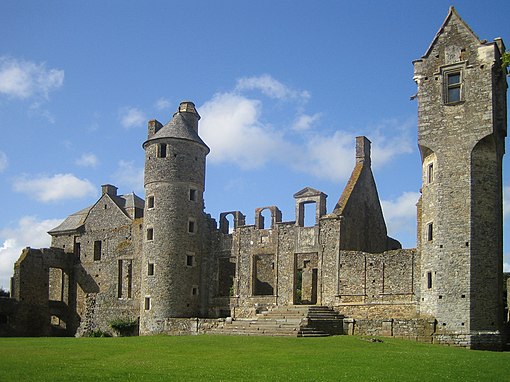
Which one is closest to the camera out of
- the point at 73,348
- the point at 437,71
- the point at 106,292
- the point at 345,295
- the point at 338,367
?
the point at 338,367

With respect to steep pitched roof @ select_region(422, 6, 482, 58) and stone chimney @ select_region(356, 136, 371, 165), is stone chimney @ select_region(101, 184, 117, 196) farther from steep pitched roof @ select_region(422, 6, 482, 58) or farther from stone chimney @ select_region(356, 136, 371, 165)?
steep pitched roof @ select_region(422, 6, 482, 58)

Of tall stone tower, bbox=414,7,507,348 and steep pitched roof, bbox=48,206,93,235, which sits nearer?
tall stone tower, bbox=414,7,507,348

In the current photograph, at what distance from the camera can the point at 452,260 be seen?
114 ft

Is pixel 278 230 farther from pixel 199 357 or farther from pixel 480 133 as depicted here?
pixel 199 357

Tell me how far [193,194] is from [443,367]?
2681cm

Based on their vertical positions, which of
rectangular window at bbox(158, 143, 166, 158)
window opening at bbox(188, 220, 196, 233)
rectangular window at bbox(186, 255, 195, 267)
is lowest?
rectangular window at bbox(186, 255, 195, 267)

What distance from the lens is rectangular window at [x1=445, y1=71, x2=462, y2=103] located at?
36.6 meters

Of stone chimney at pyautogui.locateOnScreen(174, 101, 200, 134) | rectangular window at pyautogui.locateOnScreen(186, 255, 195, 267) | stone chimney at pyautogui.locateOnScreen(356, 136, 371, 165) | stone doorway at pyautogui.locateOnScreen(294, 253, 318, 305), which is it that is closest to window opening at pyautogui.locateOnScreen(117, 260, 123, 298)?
rectangular window at pyautogui.locateOnScreen(186, 255, 195, 267)

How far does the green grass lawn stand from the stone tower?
1265cm

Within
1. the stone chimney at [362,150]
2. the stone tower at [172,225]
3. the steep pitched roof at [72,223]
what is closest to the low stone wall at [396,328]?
the stone chimney at [362,150]

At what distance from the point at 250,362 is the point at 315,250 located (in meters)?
20.2

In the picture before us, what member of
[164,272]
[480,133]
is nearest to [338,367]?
[480,133]

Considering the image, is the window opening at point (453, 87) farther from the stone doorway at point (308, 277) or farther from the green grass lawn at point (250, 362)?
the stone doorway at point (308, 277)

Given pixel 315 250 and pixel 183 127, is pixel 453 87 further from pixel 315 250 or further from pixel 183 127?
pixel 183 127
